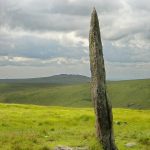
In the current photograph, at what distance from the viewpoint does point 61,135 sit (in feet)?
114

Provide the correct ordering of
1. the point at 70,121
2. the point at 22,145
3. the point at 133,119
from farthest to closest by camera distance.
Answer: the point at 133,119 < the point at 70,121 < the point at 22,145

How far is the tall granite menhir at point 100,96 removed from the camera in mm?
28703

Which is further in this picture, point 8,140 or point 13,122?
point 13,122

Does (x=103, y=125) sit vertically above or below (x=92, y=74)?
below

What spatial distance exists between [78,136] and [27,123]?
30.3m


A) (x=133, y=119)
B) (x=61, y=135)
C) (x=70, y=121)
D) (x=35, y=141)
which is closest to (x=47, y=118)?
(x=70, y=121)

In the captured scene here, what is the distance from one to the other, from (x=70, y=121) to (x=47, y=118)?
14.0 feet

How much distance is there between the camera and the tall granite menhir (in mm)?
28703

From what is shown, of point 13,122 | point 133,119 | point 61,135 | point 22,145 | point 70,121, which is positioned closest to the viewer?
point 22,145

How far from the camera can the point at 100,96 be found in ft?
94.0

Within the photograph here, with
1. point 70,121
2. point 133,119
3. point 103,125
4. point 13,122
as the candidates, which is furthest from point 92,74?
point 133,119

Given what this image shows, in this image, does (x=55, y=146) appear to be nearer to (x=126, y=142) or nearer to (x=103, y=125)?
(x=103, y=125)

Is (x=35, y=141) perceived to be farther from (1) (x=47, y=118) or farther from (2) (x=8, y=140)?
(1) (x=47, y=118)

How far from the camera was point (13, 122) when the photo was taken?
60906mm
